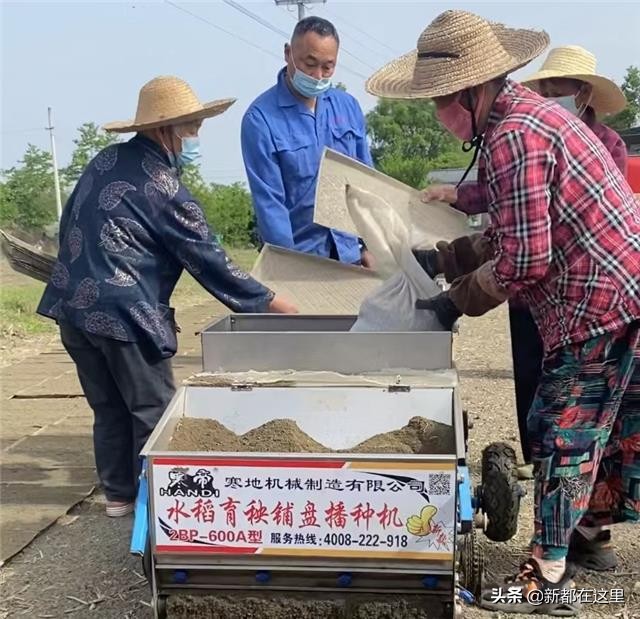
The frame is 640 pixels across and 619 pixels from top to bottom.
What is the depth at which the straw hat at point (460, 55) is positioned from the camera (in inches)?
106

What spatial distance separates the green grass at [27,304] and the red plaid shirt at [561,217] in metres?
5.67

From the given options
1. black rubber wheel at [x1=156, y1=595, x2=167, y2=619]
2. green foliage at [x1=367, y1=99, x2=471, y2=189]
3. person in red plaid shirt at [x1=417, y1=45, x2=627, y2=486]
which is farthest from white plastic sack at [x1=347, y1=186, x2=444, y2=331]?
green foliage at [x1=367, y1=99, x2=471, y2=189]

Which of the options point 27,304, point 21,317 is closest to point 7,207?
point 27,304

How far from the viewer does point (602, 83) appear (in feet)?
12.1

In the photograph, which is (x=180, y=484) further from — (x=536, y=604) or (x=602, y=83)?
(x=602, y=83)

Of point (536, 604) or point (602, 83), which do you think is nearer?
point (536, 604)

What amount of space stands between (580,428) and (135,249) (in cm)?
178

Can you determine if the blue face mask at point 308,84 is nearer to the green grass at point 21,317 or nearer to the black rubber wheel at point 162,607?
the black rubber wheel at point 162,607

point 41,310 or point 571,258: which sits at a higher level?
point 571,258

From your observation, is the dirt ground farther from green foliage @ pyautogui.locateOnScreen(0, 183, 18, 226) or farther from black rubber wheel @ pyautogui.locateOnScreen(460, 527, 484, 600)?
green foliage @ pyautogui.locateOnScreen(0, 183, 18, 226)

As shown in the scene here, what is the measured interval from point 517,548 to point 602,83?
6.29 ft

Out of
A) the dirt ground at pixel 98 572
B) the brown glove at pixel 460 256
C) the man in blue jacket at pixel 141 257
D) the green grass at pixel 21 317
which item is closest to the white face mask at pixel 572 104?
the brown glove at pixel 460 256

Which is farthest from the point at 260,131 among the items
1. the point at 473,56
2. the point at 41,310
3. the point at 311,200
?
the point at 473,56

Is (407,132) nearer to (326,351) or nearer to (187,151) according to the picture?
(187,151)
